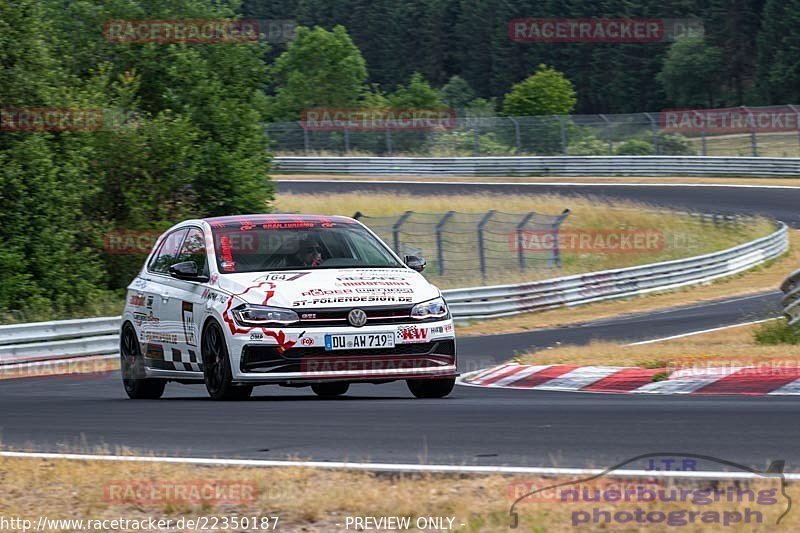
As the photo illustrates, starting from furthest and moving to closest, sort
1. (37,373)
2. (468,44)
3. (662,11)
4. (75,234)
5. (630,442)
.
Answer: (468,44), (662,11), (75,234), (37,373), (630,442)

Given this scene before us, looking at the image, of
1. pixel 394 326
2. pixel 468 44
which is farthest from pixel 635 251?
pixel 468 44

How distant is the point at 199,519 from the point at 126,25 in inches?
983

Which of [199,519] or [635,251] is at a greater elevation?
[199,519]

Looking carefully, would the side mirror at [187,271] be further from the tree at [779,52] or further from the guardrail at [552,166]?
the tree at [779,52]

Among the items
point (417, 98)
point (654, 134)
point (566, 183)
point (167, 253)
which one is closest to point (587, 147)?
point (654, 134)

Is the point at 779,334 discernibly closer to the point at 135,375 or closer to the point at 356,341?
the point at 356,341

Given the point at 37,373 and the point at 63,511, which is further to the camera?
the point at 37,373

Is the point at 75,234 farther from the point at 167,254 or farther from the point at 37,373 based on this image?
the point at 167,254

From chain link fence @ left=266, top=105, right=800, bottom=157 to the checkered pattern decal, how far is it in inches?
1635

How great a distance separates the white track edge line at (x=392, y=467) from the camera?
588 centimetres

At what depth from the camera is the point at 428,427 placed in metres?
8.10

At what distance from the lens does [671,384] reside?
11.0 m

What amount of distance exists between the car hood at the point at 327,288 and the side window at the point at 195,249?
66cm

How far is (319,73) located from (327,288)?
7705 centimetres
